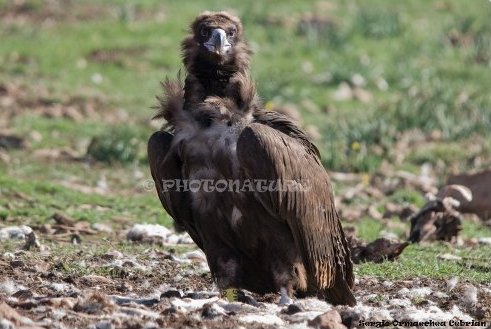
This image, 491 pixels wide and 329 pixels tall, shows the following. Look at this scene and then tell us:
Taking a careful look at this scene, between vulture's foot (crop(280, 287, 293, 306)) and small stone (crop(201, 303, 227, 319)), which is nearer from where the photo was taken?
small stone (crop(201, 303, 227, 319))

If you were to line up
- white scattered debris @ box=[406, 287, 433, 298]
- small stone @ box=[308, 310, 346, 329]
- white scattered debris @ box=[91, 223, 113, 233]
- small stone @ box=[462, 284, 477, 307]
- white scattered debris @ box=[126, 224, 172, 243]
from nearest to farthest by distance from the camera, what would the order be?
small stone @ box=[308, 310, 346, 329] < small stone @ box=[462, 284, 477, 307] < white scattered debris @ box=[406, 287, 433, 298] < white scattered debris @ box=[126, 224, 172, 243] < white scattered debris @ box=[91, 223, 113, 233]

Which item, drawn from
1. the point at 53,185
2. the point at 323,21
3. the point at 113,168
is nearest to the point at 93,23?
the point at 323,21

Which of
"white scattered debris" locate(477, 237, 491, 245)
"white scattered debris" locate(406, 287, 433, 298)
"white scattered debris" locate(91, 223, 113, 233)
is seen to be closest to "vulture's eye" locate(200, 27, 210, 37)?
"white scattered debris" locate(406, 287, 433, 298)

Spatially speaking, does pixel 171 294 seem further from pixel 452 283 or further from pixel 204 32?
pixel 452 283

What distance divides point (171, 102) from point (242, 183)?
903mm

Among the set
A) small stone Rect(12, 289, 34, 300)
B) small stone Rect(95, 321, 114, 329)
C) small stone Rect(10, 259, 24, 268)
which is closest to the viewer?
small stone Rect(95, 321, 114, 329)

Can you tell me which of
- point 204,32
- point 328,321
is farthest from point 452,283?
point 204,32

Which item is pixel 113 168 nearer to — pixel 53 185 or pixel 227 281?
pixel 53 185

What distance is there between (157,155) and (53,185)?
15.2 ft

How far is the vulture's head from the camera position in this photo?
801cm

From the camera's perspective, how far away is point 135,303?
712 centimetres

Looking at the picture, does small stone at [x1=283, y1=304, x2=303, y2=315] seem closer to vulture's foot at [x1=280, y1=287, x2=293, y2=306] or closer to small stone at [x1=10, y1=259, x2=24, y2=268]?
vulture's foot at [x1=280, y1=287, x2=293, y2=306]

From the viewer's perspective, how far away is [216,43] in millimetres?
8008

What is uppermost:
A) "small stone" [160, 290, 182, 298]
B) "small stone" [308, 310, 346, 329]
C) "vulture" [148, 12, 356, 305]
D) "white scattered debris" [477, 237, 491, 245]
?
"vulture" [148, 12, 356, 305]
